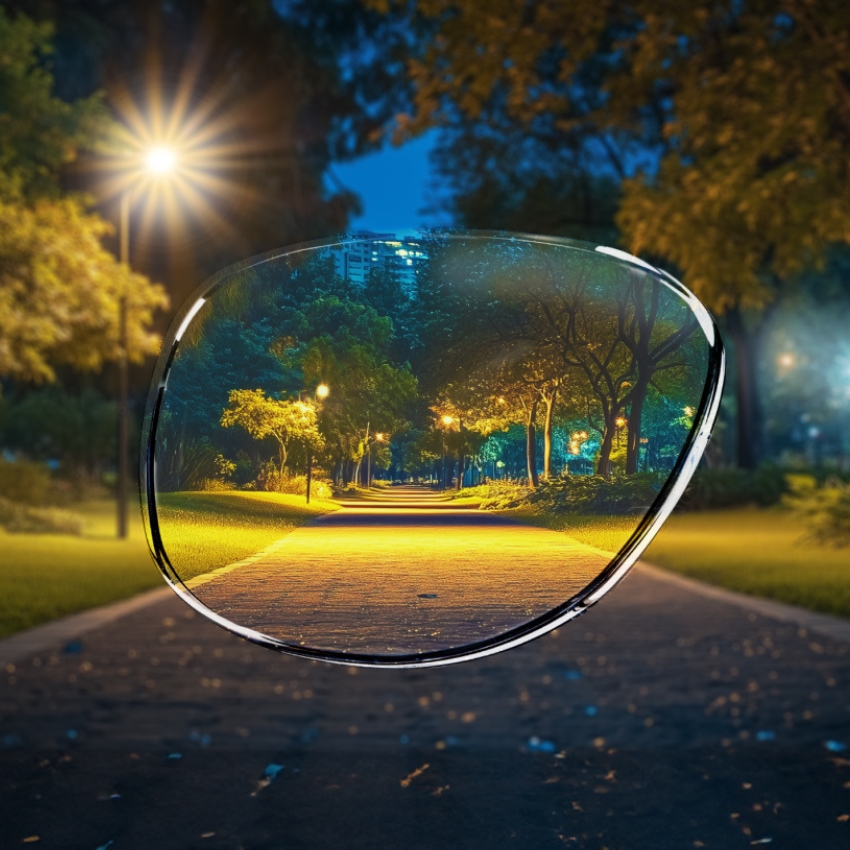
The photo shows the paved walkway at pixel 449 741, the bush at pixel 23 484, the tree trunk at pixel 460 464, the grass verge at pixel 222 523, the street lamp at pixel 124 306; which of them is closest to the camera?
the grass verge at pixel 222 523

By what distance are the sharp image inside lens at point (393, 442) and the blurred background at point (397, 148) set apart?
8.87 metres

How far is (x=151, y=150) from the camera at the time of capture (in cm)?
1833

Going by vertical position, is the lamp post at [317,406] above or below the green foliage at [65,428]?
below

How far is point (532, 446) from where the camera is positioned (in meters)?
1.52

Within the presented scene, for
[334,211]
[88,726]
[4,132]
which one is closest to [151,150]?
[4,132]

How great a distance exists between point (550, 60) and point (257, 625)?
2287 centimetres

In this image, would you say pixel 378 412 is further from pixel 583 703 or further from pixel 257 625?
pixel 583 703

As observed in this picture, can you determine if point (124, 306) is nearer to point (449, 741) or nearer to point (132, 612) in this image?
point (132, 612)

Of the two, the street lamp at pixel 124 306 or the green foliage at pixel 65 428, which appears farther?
the green foliage at pixel 65 428

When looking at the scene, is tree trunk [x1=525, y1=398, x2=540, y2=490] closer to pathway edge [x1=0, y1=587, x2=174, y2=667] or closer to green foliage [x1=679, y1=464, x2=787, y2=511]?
pathway edge [x1=0, y1=587, x2=174, y2=667]

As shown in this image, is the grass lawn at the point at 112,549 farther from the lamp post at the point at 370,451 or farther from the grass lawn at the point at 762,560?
the grass lawn at the point at 762,560

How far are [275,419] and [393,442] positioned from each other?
15 centimetres

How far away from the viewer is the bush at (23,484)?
30.7m

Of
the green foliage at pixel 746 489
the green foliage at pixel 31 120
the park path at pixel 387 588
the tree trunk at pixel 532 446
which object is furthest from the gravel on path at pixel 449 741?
the green foliage at pixel 746 489
